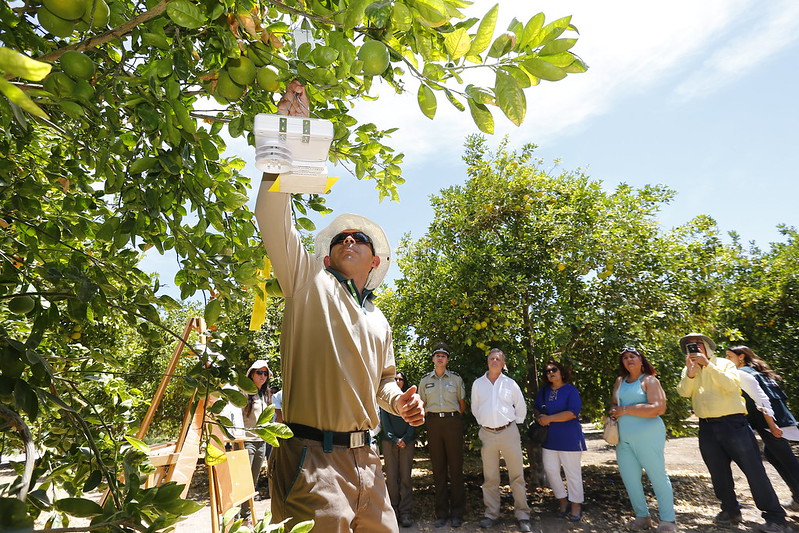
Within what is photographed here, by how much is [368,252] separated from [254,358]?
8172 mm

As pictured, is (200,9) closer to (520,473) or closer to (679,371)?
(520,473)

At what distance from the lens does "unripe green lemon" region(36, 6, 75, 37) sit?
3.62 feet

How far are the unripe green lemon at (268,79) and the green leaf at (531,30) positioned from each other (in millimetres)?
718

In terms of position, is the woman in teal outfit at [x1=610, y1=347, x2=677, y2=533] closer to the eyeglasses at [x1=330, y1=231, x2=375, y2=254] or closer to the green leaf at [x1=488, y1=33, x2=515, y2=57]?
the eyeglasses at [x1=330, y1=231, x2=375, y2=254]

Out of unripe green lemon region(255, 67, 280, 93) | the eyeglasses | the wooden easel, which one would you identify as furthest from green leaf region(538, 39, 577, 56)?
the wooden easel

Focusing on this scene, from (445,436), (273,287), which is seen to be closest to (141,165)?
(273,287)

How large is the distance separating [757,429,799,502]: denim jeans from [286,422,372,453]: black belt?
547 centimetres

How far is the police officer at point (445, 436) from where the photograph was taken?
20.0 feet

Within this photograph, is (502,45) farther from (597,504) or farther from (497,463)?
(597,504)

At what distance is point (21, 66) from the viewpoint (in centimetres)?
51

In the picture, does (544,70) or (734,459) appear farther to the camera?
(734,459)

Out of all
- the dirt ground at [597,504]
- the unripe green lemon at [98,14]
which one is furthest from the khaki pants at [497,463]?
the unripe green lemon at [98,14]

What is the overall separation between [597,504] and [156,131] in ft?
22.2

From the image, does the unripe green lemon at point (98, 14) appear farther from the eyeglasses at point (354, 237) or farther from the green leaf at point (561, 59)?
the eyeglasses at point (354, 237)
